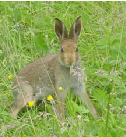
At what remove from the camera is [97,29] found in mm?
5141

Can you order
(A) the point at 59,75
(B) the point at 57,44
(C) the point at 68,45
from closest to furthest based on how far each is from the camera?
(C) the point at 68,45 → (A) the point at 59,75 → (B) the point at 57,44

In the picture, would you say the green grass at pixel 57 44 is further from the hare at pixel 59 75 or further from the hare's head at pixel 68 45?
the hare's head at pixel 68 45

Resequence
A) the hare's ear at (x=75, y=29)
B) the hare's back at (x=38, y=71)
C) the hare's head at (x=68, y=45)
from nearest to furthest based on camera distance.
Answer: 1. the hare's head at (x=68, y=45)
2. the hare's ear at (x=75, y=29)
3. the hare's back at (x=38, y=71)

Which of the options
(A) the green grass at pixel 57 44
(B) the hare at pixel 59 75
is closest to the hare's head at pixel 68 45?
(B) the hare at pixel 59 75

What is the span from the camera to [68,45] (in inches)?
156

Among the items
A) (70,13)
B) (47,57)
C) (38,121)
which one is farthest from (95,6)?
(38,121)

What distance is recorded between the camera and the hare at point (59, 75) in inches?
155

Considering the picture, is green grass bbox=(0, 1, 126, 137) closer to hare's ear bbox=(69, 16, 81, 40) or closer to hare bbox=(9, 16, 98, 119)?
hare bbox=(9, 16, 98, 119)

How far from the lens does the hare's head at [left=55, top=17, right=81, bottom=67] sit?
12.6ft

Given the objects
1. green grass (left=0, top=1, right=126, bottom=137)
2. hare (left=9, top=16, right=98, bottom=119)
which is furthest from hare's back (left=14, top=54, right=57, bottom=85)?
green grass (left=0, top=1, right=126, bottom=137)

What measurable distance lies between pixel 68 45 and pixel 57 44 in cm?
93

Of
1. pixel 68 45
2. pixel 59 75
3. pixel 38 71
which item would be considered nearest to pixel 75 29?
pixel 68 45

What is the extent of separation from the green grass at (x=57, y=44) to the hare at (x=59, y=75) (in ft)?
0.37

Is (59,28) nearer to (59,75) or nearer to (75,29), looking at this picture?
(75,29)
